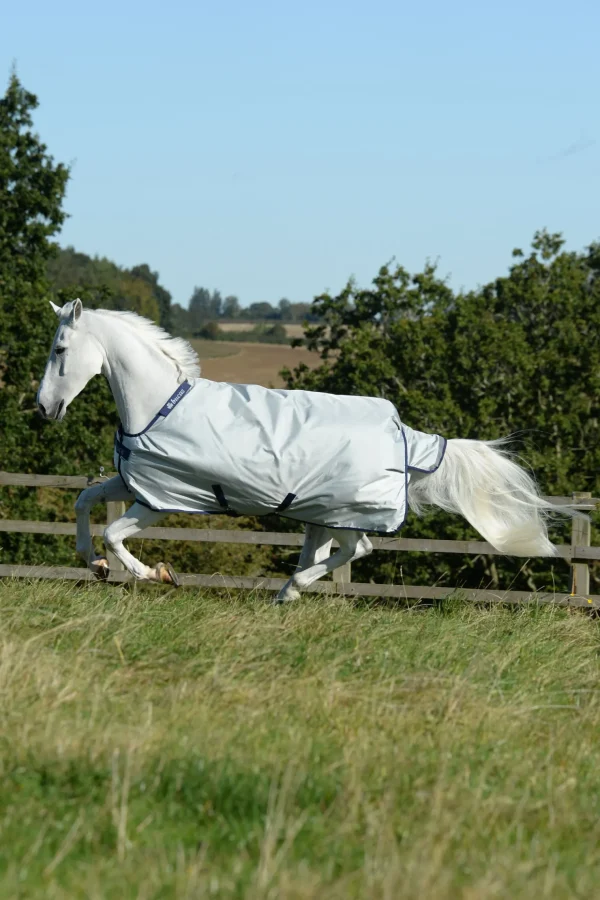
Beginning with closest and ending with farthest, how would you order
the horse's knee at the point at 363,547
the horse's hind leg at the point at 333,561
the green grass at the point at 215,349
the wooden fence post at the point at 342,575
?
1. the horse's hind leg at the point at 333,561
2. the horse's knee at the point at 363,547
3. the wooden fence post at the point at 342,575
4. the green grass at the point at 215,349

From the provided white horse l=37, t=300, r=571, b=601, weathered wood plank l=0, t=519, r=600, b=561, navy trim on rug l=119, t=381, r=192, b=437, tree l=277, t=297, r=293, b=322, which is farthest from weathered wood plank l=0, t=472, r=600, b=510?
tree l=277, t=297, r=293, b=322

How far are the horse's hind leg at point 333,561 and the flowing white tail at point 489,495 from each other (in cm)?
46

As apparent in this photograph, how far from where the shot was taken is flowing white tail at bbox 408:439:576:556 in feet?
24.6

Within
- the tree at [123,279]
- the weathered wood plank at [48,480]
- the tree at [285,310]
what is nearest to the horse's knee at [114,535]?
the weathered wood plank at [48,480]

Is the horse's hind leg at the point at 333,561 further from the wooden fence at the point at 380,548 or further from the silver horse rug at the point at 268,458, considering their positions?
the wooden fence at the point at 380,548

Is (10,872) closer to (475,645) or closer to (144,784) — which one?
(144,784)

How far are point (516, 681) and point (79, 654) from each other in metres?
1.99

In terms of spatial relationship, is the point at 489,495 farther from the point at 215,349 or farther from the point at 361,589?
the point at 215,349

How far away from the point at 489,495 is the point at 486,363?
66.6 ft

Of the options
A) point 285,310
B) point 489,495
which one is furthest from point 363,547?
point 285,310

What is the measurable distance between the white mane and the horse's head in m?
0.16

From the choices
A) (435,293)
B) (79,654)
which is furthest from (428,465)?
(435,293)

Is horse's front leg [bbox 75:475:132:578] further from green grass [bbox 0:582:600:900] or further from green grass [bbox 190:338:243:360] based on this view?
green grass [bbox 190:338:243:360]

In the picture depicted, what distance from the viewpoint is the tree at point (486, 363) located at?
2603 centimetres
